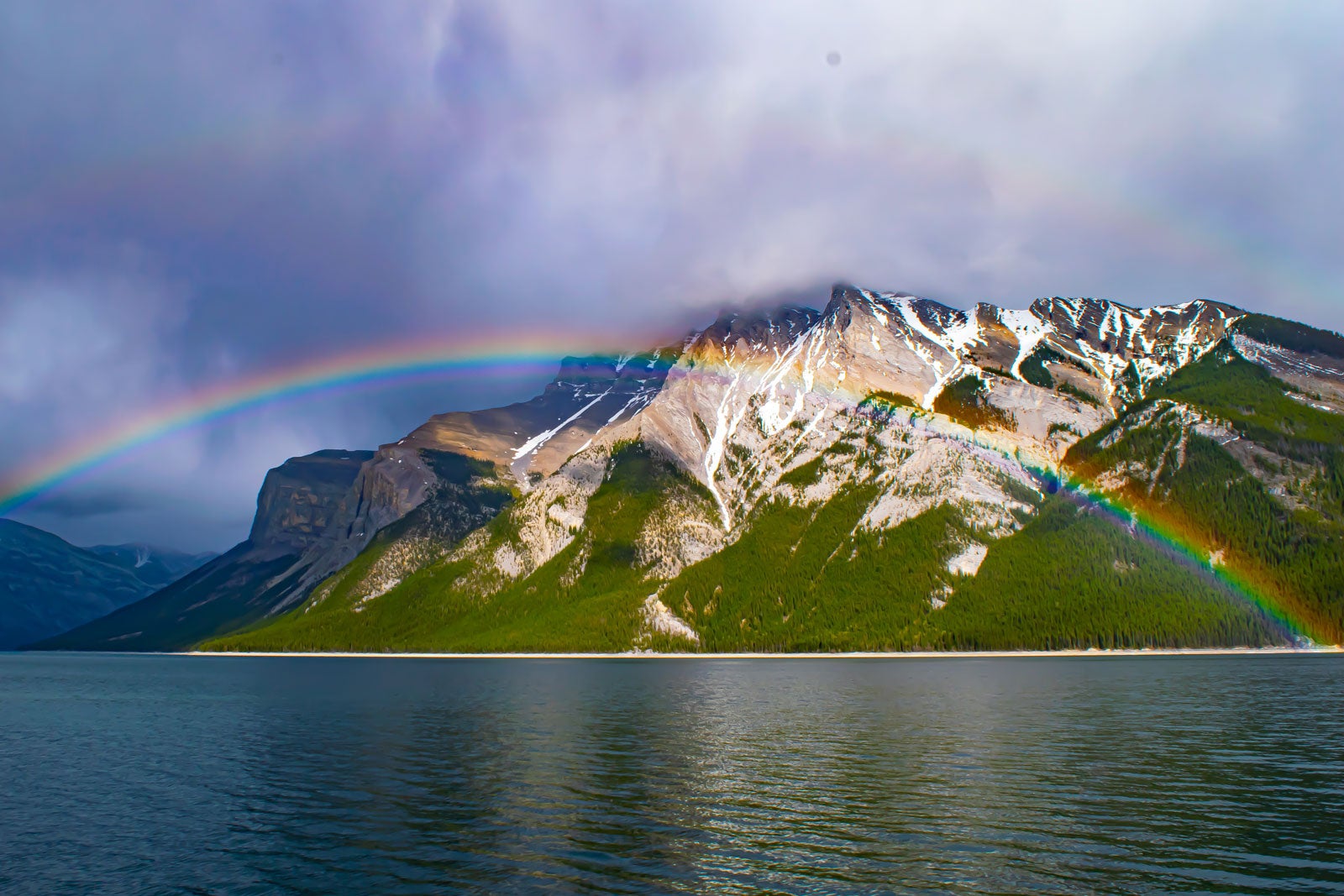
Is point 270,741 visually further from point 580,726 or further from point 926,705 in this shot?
point 926,705

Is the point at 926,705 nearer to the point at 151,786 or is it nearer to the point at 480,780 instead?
the point at 480,780

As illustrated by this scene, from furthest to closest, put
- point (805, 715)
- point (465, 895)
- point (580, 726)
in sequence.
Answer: point (805, 715), point (580, 726), point (465, 895)

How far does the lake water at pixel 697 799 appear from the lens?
32.0 m

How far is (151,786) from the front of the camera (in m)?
53.1

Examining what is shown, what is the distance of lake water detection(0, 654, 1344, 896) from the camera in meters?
32.0

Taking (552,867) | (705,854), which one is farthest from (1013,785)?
(552,867)

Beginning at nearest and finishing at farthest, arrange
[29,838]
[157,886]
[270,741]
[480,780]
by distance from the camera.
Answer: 1. [157,886]
2. [29,838]
3. [480,780]
4. [270,741]

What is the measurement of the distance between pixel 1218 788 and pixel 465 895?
39501mm

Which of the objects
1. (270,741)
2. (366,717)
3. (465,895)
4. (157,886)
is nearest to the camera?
(465,895)

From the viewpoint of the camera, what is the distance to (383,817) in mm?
42281

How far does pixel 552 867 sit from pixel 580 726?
46713mm

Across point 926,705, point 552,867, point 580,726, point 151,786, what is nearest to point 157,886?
point 552,867

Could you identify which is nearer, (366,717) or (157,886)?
(157,886)

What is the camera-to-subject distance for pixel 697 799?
4544 cm
